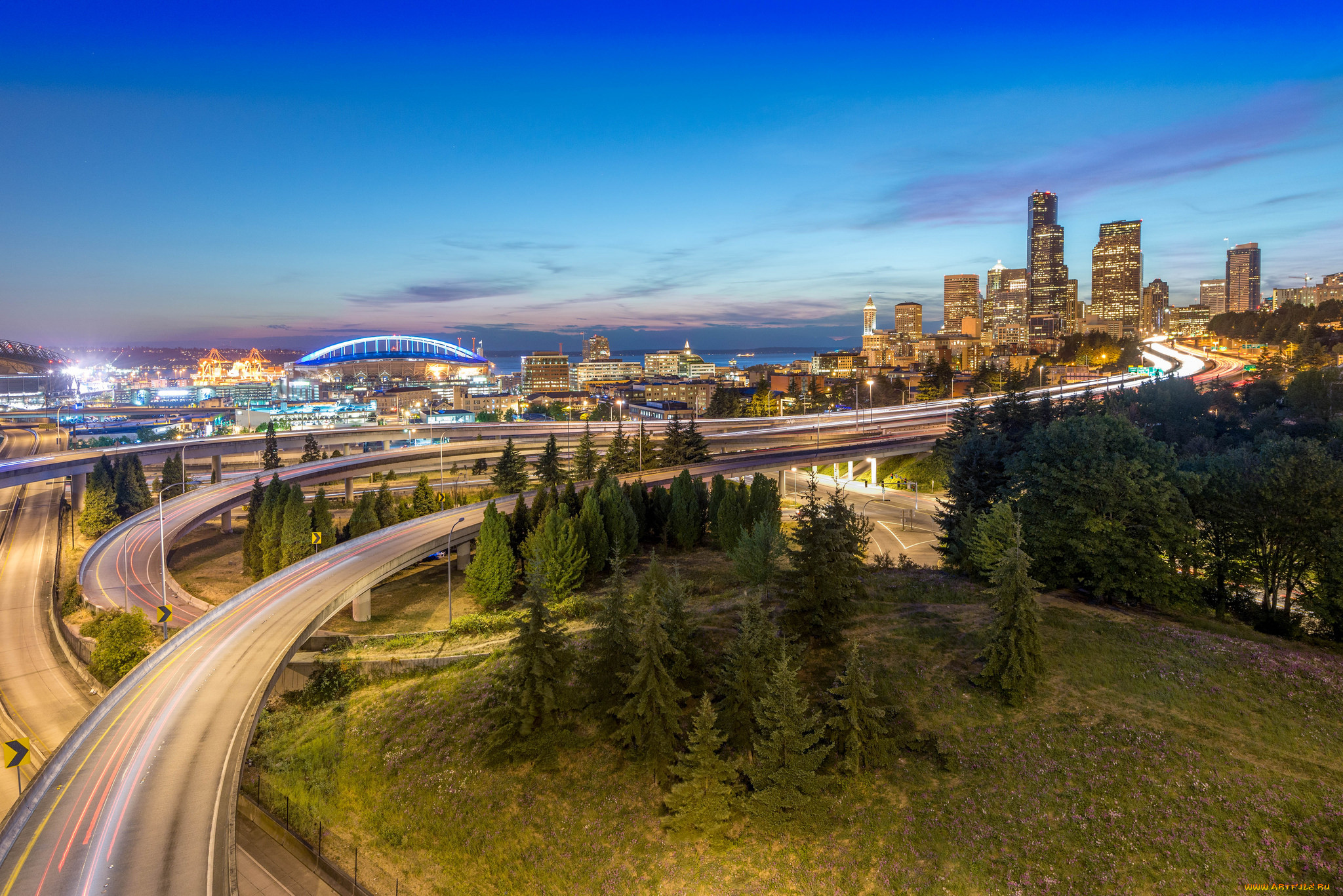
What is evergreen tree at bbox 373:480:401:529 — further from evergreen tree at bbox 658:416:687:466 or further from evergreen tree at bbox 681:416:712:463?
evergreen tree at bbox 681:416:712:463

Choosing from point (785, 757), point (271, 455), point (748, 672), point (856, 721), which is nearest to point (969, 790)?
point (856, 721)

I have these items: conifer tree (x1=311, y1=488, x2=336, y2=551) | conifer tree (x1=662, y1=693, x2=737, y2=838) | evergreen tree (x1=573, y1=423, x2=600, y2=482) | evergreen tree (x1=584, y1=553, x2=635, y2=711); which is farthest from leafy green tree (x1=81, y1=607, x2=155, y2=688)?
evergreen tree (x1=573, y1=423, x2=600, y2=482)

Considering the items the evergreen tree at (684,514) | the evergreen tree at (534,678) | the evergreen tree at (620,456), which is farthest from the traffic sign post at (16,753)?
the evergreen tree at (620,456)

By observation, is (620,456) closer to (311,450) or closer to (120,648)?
(120,648)

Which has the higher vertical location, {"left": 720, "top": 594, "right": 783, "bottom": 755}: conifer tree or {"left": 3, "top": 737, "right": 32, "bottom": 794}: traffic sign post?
{"left": 720, "top": 594, "right": 783, "bottom": 755}: conifer tree

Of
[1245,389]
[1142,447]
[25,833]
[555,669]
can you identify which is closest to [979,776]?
[555,669]

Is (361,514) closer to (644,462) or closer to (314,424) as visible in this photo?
(644,462)
